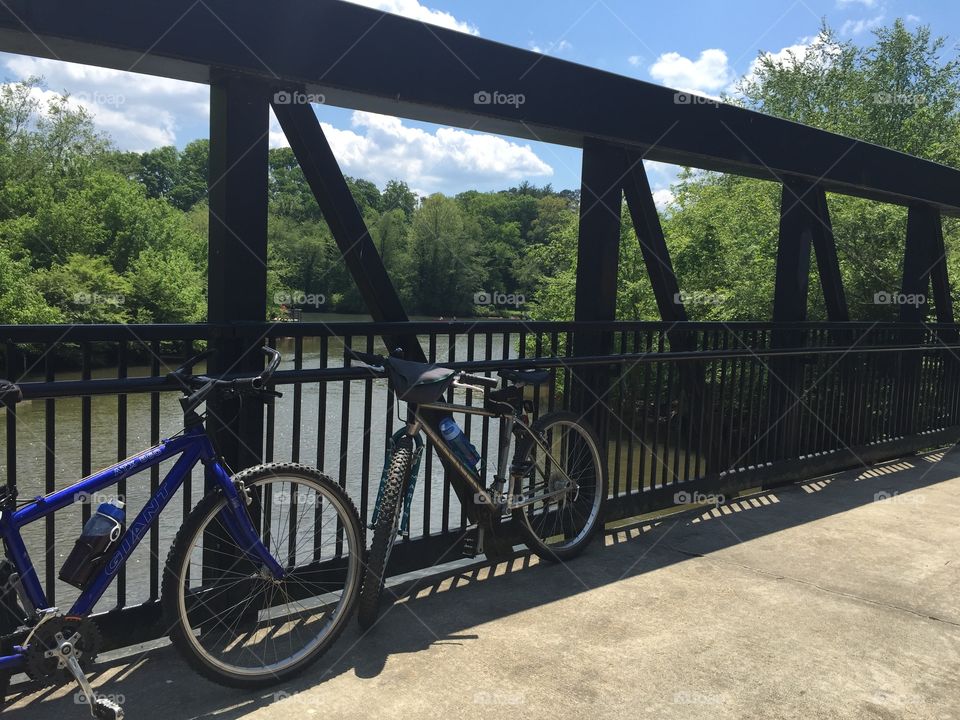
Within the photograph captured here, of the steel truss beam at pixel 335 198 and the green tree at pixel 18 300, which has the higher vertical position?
the steel truss beam at pixel 335 198

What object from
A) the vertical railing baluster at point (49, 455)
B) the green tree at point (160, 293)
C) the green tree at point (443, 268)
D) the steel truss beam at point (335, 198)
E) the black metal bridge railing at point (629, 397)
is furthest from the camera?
the green tree at point (443, 268)

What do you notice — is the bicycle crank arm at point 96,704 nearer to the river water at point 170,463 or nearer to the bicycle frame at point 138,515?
the bicycle frame at point 138,515

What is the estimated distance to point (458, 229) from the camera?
5506 cm

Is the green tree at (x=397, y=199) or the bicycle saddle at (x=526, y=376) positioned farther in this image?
the green tree at (x=397, y=199)

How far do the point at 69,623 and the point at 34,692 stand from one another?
1.65ft

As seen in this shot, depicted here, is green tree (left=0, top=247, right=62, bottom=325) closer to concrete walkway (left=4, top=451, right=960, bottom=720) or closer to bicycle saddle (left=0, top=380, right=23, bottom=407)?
concrete walkway (left=4, top=451, right=960, bottom=720)

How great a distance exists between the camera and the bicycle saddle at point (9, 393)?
209cm

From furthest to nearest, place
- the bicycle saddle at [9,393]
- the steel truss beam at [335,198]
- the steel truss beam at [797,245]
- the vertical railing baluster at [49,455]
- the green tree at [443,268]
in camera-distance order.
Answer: the green tree at [443,268] → the steel truss beam at [797,245] → the steel truss beam at [335,198] → the vertical railing baluster at [49,455] → the bicycle saddle at [9,393]

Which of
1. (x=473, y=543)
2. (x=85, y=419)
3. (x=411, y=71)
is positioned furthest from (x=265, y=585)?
(x=411, y=71)

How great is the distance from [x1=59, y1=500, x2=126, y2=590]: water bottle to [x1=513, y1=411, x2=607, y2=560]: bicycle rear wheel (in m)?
1.90

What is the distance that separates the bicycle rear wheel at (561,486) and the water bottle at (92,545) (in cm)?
190

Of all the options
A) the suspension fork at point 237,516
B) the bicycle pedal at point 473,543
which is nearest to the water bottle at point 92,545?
the suspension fork at point 237,516

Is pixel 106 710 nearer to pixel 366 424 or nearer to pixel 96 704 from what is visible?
pixel 96 704

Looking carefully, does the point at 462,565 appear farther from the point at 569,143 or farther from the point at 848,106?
the point at 848,106
